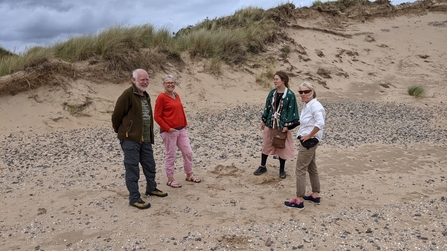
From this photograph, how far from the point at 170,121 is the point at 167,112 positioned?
13cm

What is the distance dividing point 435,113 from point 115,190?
10.3 m

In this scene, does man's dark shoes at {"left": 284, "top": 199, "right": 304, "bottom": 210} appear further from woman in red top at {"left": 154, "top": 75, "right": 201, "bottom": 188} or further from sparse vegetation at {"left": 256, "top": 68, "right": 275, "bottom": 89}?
sparse vegetation at {"left": 256, "top": 68, "right": 275, "bottom": 89}

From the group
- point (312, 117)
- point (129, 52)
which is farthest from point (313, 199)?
point (129, 52)

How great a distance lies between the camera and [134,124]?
4406mm

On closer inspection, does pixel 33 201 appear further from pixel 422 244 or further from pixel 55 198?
pixel 422 244

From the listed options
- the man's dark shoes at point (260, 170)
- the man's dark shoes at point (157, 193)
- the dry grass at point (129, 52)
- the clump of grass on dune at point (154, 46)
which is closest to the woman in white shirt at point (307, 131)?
the man's dark shoes at point (260, 170)

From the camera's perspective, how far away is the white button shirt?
4.12 meters

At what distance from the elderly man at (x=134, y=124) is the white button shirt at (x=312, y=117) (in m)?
1.89

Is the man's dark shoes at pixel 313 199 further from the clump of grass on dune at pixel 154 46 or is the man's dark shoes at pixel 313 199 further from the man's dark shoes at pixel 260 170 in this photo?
the clump of grass on dune at pixel 154 46

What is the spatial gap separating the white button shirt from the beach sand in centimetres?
97

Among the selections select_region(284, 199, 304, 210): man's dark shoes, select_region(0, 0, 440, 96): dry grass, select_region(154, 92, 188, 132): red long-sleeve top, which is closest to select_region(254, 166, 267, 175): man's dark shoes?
select_region(284, 199, 304, 210): man's dark shoes

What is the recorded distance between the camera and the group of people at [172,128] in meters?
4.27

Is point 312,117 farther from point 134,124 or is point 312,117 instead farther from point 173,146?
point 134,124

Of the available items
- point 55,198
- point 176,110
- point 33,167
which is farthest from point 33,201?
point 176,110
